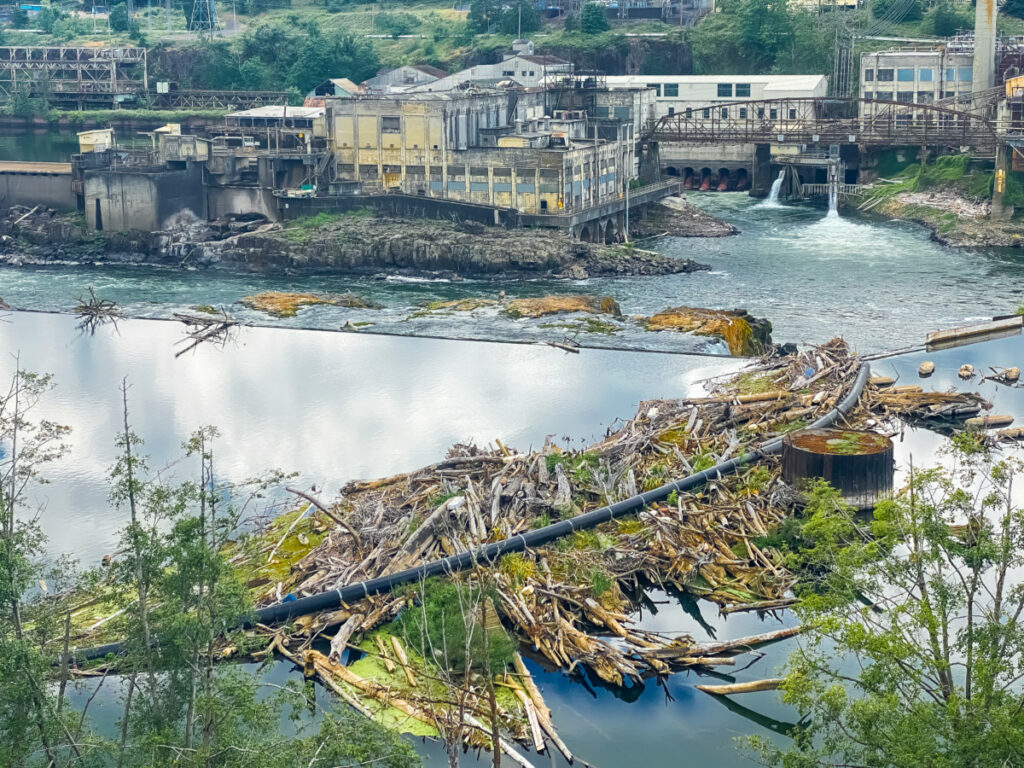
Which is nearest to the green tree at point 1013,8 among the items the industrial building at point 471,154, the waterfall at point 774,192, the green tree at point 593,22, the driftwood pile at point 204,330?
the green tree at point 593,22

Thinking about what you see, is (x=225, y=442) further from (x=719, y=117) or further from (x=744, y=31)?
(x=744, y=31)

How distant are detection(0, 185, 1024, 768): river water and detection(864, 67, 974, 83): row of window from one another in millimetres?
32625

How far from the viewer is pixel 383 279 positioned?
5416 cm

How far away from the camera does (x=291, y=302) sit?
43.1 meters

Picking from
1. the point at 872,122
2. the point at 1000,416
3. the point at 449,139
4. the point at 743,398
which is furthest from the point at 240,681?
the point at 872,122

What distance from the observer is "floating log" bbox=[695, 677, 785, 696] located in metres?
18.6

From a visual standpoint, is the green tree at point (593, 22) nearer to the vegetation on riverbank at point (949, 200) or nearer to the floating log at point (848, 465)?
the vegetation on riverbank at point (949, 200)

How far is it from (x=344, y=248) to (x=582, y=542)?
118ft

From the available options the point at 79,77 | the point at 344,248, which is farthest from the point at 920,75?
the point at 79,77

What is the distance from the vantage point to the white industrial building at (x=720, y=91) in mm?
77625

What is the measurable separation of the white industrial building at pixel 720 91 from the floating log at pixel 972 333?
43952mm

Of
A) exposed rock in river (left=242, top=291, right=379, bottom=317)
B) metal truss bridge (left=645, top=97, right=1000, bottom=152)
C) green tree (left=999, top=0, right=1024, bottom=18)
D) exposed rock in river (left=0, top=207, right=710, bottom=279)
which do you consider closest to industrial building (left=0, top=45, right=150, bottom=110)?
exposed rock in river (left=0, top=207, right=710, bottom=279)

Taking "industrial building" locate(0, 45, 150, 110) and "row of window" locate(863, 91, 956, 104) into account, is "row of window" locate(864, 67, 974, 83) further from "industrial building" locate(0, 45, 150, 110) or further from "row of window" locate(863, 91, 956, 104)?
"industrial building" locate(0, 45, 150, 110)

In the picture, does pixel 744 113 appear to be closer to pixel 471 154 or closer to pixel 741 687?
pixel 471 154
